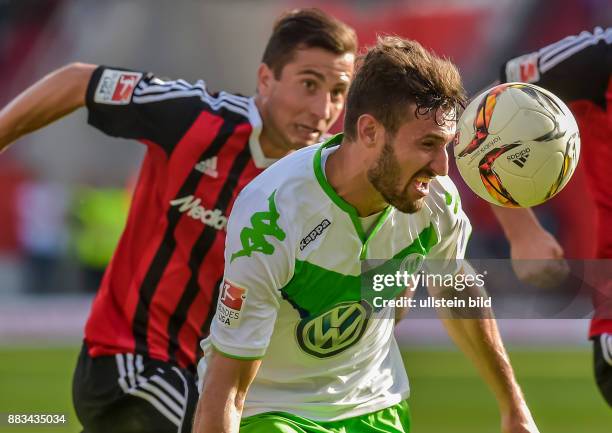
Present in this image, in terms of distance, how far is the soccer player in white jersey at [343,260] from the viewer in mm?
4371

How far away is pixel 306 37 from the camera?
6.10 m

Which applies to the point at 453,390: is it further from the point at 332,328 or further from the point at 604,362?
the point at 332,328

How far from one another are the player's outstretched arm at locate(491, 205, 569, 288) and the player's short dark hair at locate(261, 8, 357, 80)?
1.24 metres

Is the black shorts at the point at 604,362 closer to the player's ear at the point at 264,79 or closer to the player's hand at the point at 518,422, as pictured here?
the player's hand at the point at 518,422

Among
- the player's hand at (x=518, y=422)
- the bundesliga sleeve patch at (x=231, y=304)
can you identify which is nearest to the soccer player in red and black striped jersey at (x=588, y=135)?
the player's hand at (x=518, y=422)

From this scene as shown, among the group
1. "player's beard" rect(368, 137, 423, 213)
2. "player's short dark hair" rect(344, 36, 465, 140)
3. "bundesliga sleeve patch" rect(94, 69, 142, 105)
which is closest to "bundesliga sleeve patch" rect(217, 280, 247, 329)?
"player's beard" rect(368, 137, 423, 213)

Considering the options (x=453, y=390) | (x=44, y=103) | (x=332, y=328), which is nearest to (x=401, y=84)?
(x=332, y=328)

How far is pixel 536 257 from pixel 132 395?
2.13 metres

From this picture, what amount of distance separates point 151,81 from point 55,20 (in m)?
16.5

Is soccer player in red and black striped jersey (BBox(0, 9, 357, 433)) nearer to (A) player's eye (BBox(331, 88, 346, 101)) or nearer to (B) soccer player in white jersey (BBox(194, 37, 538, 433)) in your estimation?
(A) player's eye (BBox(331, 88, 346, 101))

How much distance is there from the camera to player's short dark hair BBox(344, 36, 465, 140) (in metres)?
4.38

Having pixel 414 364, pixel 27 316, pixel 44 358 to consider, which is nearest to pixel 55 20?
pixel 27 316

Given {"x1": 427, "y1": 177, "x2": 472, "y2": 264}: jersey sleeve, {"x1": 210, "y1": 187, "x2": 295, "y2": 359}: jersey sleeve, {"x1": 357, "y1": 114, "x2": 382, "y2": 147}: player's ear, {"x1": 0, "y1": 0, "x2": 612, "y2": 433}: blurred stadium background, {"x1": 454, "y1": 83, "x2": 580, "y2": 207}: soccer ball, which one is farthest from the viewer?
{"x1": 0, "y1": 0, "x2": 612, "y2": 433}: blurred stadium background

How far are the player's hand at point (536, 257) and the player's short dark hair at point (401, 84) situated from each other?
4.03 ft
